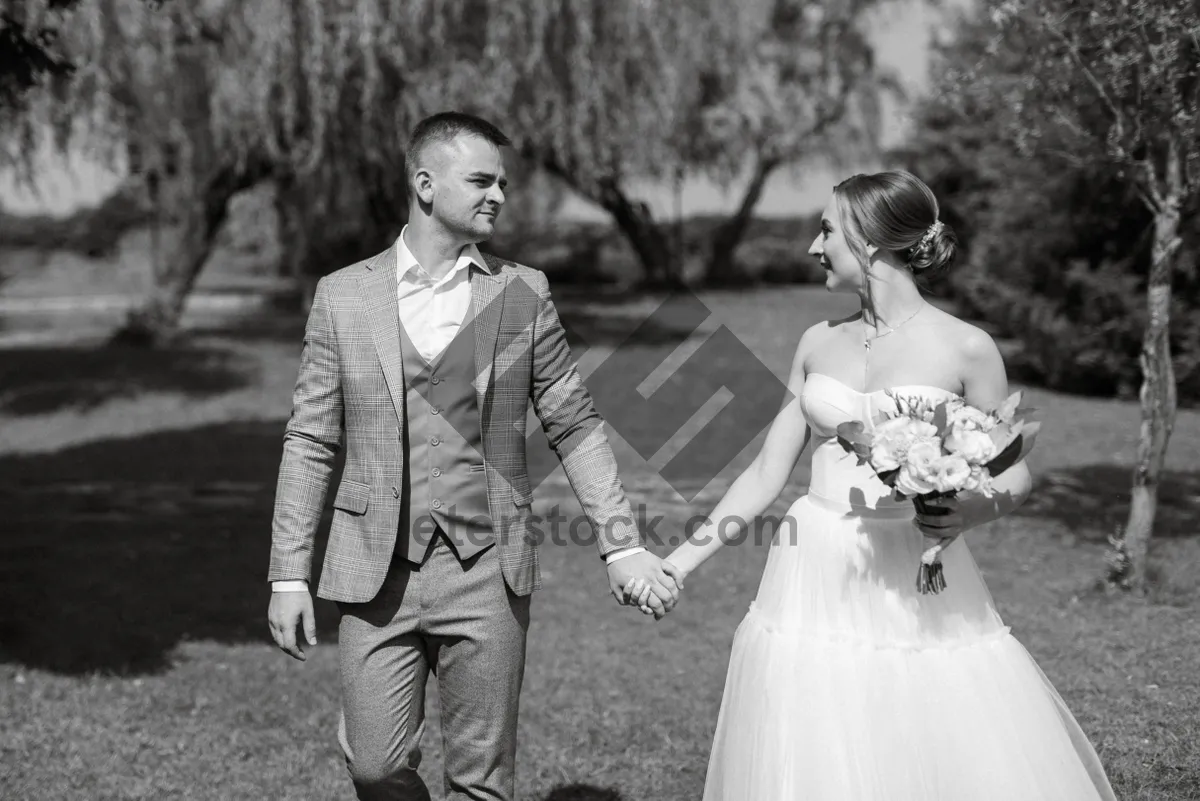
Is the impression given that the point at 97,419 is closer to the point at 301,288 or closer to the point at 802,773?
the point at 802,773

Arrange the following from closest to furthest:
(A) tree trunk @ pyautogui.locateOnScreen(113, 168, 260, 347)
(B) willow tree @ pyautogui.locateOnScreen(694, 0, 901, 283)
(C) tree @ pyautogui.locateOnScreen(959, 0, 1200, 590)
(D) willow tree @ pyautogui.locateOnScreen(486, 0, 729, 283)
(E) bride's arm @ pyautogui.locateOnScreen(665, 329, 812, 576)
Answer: (E) bride's arm @ pyautogui.locateOnScreen(665, 329, 812, 576) < (C) tree @ pyautogui.locateOnScreen(959, 0, 1200, 590) < (D) willow tree @ pyautogui.locateOnScreen(486, 0, 729, 283) < (A) tree trunk @ pyautogui.locateOnScreen(113, 168, 260, 347) < (B) willow tree @ pyautogui.locateOnScreen(694, 0, 901, 283)

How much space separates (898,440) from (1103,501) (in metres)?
8.15

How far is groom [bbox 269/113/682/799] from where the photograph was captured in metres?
3.60

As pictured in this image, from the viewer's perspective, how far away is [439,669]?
3.72m

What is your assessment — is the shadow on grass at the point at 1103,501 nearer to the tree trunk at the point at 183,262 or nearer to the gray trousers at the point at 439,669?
the gray trousers at the point at 439,669

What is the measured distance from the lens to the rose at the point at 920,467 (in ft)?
10.6

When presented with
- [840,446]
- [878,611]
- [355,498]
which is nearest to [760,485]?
[840,446]

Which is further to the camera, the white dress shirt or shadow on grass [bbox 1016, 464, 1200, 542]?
shadow on grass [bbox 1016, 464, 1200, 542]

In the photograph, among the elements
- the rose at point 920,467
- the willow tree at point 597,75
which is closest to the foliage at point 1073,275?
the willow tree at point 597,75

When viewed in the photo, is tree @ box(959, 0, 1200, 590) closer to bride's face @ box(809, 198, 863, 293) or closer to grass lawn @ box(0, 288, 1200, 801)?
grass lawn @ box(0, 288, 1200, 801)

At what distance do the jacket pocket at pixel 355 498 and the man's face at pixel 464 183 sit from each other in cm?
79

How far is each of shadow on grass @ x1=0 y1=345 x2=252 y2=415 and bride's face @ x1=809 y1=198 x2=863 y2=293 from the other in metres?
14.8

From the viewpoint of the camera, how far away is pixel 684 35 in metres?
19.7

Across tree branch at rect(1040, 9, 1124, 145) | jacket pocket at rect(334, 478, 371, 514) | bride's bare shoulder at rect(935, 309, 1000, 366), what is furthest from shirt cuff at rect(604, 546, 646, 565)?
tree branch at rect(1040, 9, 1124, 145)
